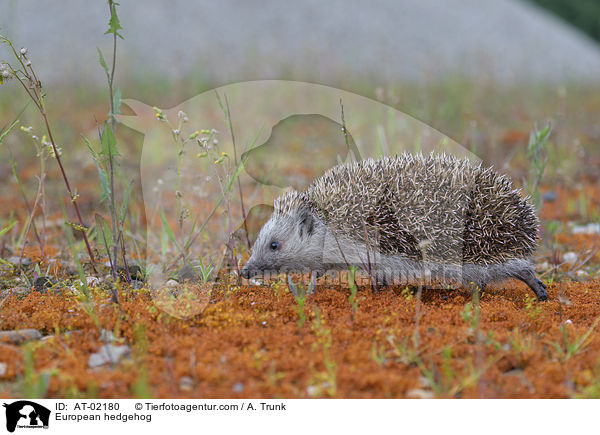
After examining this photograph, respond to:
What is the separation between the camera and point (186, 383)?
9.82 feet

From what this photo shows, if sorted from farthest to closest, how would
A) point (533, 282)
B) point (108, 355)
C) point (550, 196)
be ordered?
point (550, 196) → point (533, 282) → point (108, 355)

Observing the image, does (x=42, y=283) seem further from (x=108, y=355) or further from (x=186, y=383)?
(x=186, y=383)

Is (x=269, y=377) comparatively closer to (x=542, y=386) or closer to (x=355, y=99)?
(x=542, y=386)

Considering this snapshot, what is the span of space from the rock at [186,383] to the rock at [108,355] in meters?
0.46

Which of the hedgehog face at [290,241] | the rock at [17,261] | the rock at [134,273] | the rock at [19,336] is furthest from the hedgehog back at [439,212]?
the rock at [17,261]

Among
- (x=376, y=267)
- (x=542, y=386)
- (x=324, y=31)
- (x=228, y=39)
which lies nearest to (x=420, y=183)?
(x=376, y=267)

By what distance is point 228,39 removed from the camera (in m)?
18.6

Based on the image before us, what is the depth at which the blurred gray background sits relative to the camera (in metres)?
15.5

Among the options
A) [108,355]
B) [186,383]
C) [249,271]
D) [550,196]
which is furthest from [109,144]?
[550,196]

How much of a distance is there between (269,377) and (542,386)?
5.07 ft

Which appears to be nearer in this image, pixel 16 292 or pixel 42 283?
pixel 16 292
